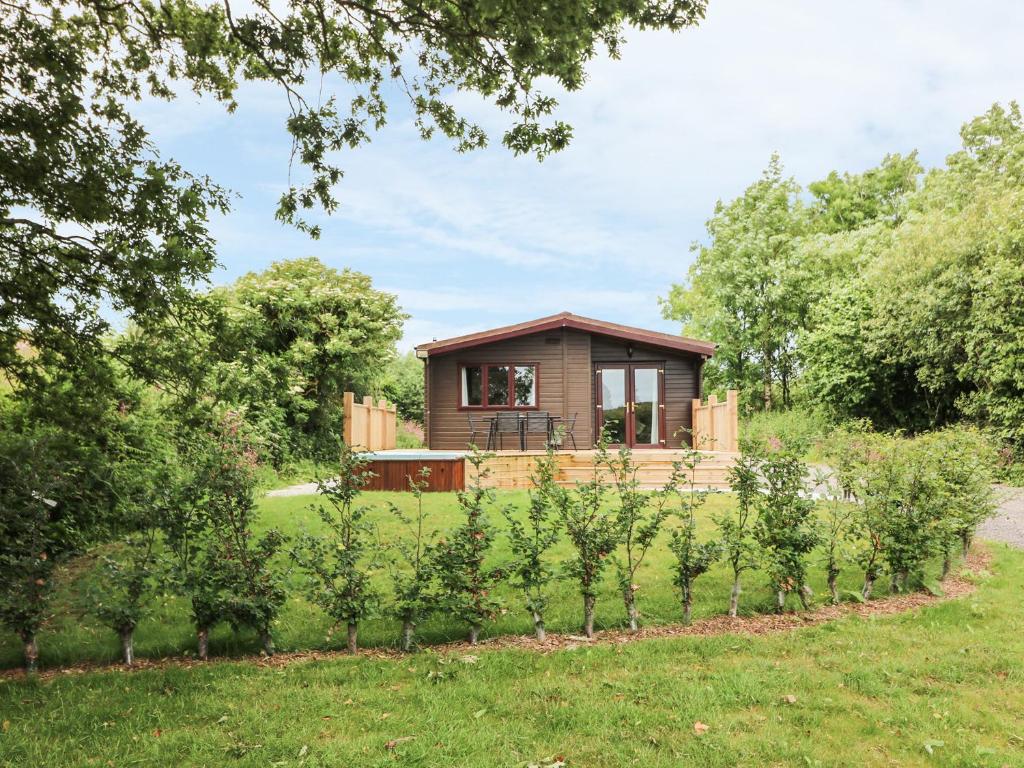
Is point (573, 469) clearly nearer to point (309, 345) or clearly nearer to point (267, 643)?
point (309, 345)

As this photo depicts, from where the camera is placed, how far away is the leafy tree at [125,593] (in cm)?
416

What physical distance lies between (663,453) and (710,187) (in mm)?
19038

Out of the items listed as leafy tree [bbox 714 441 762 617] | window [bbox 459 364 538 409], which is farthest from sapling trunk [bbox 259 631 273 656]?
window [bbox 459 364 538 409]

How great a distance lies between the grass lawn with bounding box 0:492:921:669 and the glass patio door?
31.0 feet

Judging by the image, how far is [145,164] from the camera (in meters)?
5.31

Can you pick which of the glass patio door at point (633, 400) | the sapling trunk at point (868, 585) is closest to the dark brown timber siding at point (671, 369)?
the glass patio door at point (633, 400)

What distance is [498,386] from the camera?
15.5 m

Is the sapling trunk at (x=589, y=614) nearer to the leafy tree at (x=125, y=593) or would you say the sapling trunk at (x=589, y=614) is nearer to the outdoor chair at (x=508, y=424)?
the leafy tree at (x=125, y=593)

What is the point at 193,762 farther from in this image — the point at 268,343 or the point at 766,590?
the point at 268,343

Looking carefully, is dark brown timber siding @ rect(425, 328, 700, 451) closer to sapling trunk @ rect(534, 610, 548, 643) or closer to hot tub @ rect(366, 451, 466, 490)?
hot tub @ rect(366, 451, 466, 490)

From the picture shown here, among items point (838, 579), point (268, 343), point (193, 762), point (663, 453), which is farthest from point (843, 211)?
point (193, 762)

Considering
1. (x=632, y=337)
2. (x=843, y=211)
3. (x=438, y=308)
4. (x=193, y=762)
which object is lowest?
(x=193, y=762)

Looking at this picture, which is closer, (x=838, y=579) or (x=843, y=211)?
(x=838, y=579)

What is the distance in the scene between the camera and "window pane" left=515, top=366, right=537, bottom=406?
50.4 feet
